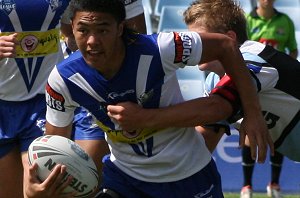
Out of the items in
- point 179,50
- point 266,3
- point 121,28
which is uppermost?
point 121,28

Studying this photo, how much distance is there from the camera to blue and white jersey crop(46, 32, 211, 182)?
4520 mm

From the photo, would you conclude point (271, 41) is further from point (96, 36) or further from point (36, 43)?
point (96, 36)

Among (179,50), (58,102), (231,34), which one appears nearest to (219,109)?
(179,50)

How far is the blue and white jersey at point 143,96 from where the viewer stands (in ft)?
14.8

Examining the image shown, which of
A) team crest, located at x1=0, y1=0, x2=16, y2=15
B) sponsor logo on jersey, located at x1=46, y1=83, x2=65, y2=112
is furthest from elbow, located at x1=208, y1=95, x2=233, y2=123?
team crest, located at x1=0, y1=0, x2=16, y2=15

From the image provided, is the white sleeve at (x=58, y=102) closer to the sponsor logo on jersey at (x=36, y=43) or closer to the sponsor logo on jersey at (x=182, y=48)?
the sponsor logo on jersey at (x=182, y=48)

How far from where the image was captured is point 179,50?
449 centimetres

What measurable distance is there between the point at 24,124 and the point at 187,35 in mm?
1641

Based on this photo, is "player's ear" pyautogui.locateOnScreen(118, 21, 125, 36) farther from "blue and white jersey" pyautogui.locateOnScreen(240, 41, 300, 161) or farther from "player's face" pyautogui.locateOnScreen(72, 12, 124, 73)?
"blue and white jersey" pyautogui.locateOnScreen(240, 41, 300, 161)

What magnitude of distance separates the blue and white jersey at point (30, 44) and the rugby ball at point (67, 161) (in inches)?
46.8

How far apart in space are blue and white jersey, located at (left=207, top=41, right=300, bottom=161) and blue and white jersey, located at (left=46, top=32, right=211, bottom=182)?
0.39 m

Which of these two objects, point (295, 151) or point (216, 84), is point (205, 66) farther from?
point (295, 151)

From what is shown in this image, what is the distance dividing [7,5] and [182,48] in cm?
156

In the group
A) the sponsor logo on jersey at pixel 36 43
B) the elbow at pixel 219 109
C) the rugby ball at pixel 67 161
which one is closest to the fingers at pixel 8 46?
the sponsor logo on jersey at pixel 36 43
